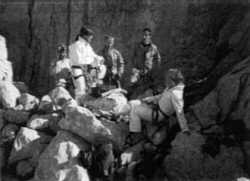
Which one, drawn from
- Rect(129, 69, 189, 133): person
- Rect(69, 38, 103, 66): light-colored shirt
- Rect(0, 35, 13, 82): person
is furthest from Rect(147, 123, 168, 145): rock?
Rect(0, 35, 13, 82): person

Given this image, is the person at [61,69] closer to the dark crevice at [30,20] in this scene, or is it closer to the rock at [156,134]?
the rock at [156,134]

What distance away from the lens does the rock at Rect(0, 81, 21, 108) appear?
11.8m

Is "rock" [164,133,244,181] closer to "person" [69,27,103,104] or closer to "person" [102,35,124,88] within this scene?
"person" [69,27,103,104]

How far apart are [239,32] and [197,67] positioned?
1856mm

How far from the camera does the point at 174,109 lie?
896cm

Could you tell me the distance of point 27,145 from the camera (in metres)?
9.98

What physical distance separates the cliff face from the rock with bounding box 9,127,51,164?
212 inches

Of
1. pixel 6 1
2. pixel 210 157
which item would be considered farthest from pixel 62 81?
pixel 6 1

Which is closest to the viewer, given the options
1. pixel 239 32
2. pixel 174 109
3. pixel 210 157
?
pixel 210 157

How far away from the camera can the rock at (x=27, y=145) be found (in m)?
9.98

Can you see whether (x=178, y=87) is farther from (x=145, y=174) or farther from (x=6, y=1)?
(x=6, y=1)

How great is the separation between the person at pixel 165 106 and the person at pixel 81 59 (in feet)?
7.34

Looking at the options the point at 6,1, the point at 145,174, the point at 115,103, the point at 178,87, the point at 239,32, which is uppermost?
the point at 6,1

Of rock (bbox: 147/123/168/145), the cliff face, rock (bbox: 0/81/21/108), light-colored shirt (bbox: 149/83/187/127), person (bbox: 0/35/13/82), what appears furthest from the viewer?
person (bbox: 0/35/13/82)
